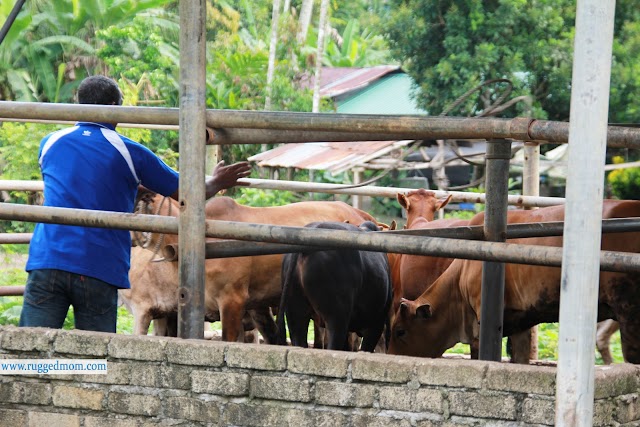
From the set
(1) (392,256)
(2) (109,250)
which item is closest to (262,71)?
(1) (392,256)

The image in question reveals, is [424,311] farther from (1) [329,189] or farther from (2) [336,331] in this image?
(1) [329,189]

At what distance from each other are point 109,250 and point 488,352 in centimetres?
193

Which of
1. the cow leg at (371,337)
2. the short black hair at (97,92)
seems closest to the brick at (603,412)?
the short black hair at (97,92)

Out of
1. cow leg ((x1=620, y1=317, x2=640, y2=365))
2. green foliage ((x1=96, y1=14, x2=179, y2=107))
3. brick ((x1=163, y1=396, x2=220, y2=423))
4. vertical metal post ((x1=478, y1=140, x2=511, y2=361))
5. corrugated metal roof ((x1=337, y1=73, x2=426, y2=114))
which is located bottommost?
brick ((x1=163, y1=396, x2=220, y2=423))

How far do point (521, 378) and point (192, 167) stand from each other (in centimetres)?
166

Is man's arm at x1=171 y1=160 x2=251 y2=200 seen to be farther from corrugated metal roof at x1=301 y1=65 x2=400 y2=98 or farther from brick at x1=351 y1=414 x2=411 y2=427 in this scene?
corrugated metal roof at x1=301 y1=65 x2=400 y2=98

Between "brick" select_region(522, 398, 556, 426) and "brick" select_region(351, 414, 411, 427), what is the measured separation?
1.50 ft

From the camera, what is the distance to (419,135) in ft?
14.1

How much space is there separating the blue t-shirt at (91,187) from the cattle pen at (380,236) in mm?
245

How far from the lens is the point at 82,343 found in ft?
14.6

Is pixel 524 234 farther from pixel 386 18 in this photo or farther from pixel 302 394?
pixel 386 18

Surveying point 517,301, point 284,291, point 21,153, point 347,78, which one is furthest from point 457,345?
point 347,78

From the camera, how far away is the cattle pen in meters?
3.33

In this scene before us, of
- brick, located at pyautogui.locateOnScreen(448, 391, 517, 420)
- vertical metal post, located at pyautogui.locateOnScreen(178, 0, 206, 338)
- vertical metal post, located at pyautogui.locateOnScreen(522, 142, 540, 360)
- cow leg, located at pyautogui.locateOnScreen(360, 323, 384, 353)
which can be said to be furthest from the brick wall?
vertical metal post, located at pyautogui.locateOnScreen(522, 142, 540, 360)
